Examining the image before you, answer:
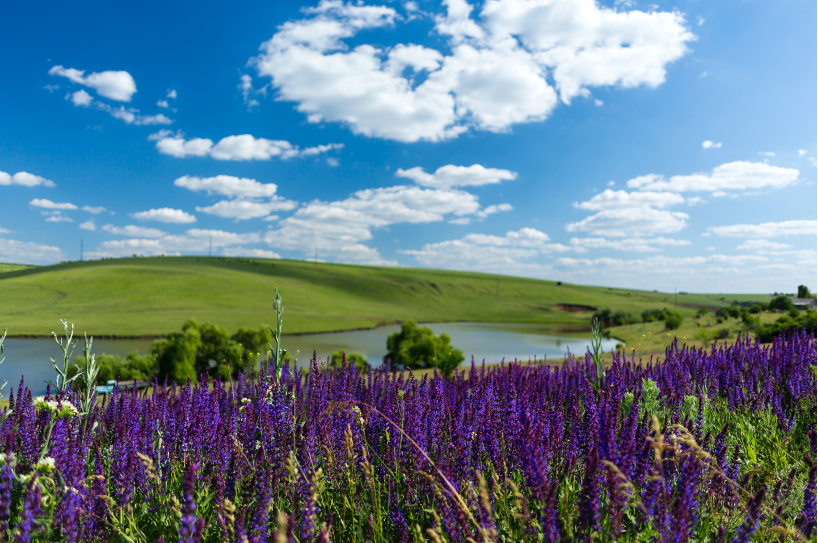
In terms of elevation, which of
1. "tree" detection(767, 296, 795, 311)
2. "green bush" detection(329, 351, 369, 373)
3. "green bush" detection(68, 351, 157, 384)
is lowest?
"green bush" detection(68, 351, 157, 384)

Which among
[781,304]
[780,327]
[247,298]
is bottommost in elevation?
[247,298]

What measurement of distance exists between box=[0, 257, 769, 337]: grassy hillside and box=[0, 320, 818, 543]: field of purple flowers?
22.3 feet

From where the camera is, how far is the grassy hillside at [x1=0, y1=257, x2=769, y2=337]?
13583 millimetres

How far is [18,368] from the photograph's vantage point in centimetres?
913

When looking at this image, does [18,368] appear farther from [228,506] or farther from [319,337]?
[319,337]

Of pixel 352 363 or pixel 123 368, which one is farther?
pixel 123 368

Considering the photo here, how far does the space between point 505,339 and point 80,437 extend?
73.2 meters

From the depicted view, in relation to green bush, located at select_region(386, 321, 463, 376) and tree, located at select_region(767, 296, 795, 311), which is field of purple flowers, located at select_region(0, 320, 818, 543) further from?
tree, located at select_region(767, 296, 795, 311)

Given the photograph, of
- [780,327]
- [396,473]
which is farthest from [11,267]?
[780,327]

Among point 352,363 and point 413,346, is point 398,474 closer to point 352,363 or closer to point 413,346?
point 352,363

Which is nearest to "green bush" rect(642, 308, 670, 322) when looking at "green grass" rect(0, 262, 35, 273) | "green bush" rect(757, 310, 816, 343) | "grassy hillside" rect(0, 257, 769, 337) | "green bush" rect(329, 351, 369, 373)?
"grassy hillside" rect(0, 257, 769, 337)

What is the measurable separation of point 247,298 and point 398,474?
84672 millimetres

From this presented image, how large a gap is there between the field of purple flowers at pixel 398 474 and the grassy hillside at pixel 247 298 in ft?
22.3

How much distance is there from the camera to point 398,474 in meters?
3.42
